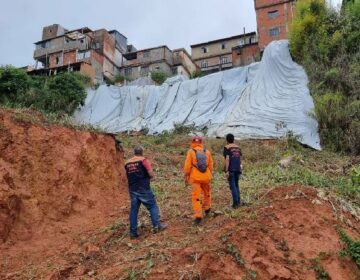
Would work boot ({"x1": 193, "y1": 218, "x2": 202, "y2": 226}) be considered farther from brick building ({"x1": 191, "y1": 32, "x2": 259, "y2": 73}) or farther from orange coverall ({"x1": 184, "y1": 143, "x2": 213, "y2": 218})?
brick building ({"x1": 191, "y1": 32, "x2": 259, "y2": 73})

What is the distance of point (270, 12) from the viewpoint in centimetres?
3438

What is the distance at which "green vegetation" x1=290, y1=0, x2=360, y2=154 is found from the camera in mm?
14848

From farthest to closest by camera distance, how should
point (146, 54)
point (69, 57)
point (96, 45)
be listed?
point (146, 54), point (96, 45), point (69, 57)

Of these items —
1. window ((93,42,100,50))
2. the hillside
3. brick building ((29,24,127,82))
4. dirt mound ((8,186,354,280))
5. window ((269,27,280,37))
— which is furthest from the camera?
window ((93,42,100,50))

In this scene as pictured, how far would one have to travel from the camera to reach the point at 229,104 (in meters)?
19.9

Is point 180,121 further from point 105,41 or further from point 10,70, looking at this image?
point 105,41

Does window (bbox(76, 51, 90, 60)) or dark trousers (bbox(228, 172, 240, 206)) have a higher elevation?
window (bbox(76, 51, 90, 60))

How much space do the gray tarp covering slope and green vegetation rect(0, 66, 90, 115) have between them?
1.07 meters

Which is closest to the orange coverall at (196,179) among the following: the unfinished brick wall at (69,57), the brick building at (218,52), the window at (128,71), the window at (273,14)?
the window at (273,14)

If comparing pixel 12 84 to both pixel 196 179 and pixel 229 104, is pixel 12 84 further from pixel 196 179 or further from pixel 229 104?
pixel 196 179

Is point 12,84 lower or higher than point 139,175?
higher

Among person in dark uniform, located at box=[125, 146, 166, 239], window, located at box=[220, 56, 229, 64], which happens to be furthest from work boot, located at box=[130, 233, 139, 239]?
window, located at box=[220, 56, 229, 64]

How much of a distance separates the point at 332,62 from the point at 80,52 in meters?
26.7

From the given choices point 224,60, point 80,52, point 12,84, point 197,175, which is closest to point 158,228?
→ point 197,175
